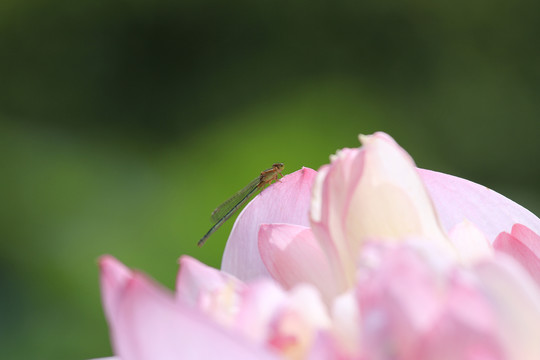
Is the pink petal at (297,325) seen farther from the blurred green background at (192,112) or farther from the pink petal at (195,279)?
the blurred green background at (192,112)

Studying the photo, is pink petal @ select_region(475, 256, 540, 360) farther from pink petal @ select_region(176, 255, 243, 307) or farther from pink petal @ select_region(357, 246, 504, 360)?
pink petal @ select_region(176, 255, 243, 307)

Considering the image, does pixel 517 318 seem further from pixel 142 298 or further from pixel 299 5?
pixel 299 5

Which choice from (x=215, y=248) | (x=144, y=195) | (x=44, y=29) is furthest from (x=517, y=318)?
(x=44, y=29)

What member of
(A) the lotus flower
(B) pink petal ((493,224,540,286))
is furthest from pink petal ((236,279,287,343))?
(B) pink petal ((493,224,540,286))

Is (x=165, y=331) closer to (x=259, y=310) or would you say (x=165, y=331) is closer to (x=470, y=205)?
(x=259, y=310)

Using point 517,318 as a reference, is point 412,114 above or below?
above

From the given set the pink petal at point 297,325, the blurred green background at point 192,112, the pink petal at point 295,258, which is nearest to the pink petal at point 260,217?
the pink petal at point 295,258

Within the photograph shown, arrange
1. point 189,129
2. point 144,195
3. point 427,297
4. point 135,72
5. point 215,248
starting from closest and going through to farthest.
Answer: point 427,297
point 215,248
point 144,195
point 189,129
point 135,72
